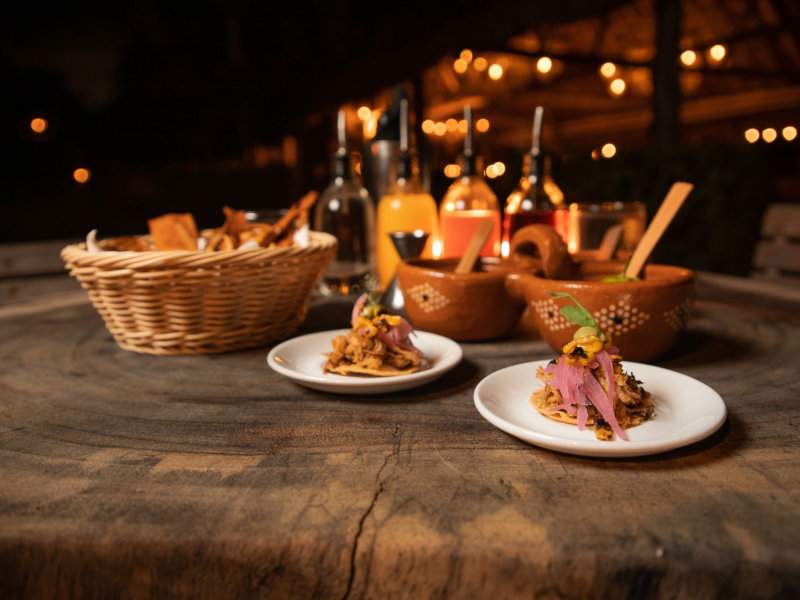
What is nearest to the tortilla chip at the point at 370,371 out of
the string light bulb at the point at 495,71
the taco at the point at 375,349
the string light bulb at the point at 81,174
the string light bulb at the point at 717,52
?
the taco at the point at 375,349

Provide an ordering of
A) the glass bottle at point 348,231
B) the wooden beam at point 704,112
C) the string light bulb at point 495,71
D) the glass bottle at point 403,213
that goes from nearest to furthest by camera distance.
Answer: the glass bottle at point 403,213 → the glass bottle at point 348,231 → the string light bulb at point 495,71 → the wooden beam at point 704,112

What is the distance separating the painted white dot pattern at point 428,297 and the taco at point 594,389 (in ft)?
1.23

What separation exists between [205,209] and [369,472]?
6238 millimetres

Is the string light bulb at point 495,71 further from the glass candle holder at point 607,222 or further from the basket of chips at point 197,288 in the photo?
the basket of chips at point 197,288

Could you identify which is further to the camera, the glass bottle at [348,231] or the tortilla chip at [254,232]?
the glass bottle at [348,231]

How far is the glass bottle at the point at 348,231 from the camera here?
168 cm

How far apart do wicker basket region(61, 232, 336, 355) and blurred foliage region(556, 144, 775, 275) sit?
2.61 m

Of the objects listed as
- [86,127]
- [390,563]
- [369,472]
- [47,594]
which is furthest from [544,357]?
[86,127]

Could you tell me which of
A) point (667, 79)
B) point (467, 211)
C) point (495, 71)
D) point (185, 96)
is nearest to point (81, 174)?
point (185, 96)

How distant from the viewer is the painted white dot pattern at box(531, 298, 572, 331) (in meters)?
0.97

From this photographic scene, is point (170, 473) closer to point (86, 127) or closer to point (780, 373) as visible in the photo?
point (780, 373)

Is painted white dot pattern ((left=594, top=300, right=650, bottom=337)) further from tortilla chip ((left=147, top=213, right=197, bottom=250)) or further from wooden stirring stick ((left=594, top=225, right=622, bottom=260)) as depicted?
tortilla chip ((left=147, top=213, right=197, bottom=250))

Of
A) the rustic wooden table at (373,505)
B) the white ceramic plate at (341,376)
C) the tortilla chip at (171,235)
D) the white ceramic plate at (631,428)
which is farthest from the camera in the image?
the tortilla chip at (171,235)

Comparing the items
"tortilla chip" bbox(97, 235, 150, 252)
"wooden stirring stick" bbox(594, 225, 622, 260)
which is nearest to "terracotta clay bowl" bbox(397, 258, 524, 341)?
"wooden stirring stick" bbox(594, 225, 622, 260)
